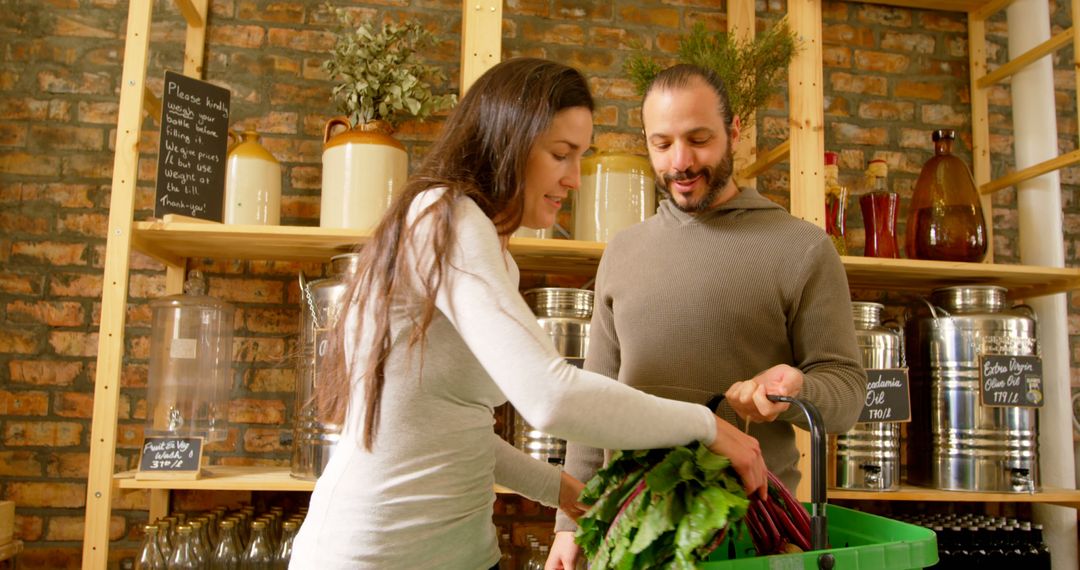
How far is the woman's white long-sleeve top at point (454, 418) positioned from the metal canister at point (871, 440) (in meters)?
1.26

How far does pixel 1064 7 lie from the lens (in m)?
2.72

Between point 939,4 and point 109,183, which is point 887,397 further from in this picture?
point 109,183

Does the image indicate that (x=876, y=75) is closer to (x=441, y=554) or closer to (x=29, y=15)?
(x=441, y=554)

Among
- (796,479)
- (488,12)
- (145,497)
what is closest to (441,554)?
(796,479)

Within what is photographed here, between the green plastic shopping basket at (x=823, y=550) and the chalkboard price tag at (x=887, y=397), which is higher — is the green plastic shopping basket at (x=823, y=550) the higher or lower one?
the lower one

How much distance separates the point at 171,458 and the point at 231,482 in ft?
0.49

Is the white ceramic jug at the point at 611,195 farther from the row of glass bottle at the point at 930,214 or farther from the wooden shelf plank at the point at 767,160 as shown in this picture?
the row of glass bottle at the point at 930,214

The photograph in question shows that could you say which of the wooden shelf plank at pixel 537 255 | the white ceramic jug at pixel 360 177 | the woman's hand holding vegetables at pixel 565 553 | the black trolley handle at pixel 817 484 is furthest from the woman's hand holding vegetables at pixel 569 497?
the white ceramic jug at pixel 360 177

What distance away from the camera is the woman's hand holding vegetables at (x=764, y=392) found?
3.55 ft

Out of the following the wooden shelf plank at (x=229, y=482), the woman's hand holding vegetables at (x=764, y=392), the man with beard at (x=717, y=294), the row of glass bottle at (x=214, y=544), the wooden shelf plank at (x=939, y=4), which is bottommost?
the row of glass bottle at (x=214, y=544)

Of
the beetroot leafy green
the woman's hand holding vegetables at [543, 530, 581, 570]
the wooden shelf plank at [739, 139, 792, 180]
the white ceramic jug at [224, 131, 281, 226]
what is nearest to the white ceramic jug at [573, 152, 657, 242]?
the wooden shelf plank at [739, 139, 792, 180]

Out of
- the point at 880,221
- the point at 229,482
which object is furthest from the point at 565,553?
the point at 880,221

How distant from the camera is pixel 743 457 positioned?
96cm

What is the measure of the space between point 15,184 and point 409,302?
1.79 meters
